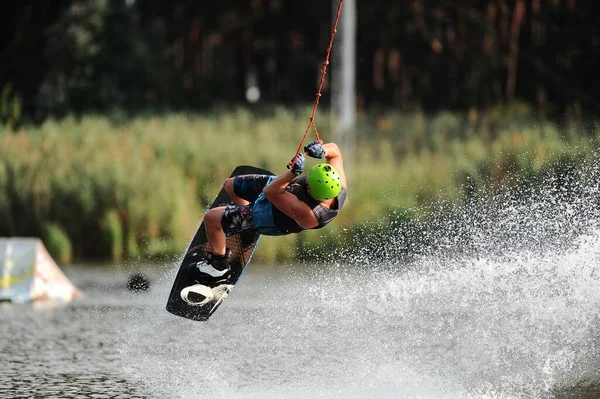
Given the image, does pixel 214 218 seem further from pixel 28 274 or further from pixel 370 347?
pixel 28 274

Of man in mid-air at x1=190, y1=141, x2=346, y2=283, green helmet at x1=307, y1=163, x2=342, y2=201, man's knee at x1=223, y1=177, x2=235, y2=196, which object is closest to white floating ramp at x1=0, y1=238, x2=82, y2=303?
man's knee at x1=223, y1=177, x2=235, y2=196

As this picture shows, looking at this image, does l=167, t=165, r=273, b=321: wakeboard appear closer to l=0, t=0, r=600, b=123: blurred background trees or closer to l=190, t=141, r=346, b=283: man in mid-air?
l=190, t=141, r=346, b=283: man in mid-air

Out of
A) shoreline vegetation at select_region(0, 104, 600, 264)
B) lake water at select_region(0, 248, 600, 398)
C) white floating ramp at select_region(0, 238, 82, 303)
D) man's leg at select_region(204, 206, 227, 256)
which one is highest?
man's leg at select_region(204, 206, 227, 256)

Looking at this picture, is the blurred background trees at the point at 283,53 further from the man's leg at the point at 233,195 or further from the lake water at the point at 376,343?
the man's leg at the point at 233,195

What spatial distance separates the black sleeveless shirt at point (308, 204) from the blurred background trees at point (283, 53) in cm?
1991

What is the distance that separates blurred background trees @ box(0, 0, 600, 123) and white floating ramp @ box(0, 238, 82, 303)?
1551 cm

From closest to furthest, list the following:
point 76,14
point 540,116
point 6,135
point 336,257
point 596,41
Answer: point 336,257, point 6,135, point 540,116, point 596,41, point 76,14

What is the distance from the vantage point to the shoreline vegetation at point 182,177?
1911 centimetres

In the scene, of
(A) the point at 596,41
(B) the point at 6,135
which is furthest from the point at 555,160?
(A) the point at 596,41

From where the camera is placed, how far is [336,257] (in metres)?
18.7

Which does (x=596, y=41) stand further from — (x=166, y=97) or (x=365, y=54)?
(x=166, y=97)

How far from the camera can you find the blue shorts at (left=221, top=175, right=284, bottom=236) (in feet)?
30.0

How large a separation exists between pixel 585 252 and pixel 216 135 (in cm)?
1341

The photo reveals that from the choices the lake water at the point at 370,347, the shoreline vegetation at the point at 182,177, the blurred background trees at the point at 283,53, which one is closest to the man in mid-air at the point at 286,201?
the lake water at the point at 370,347
